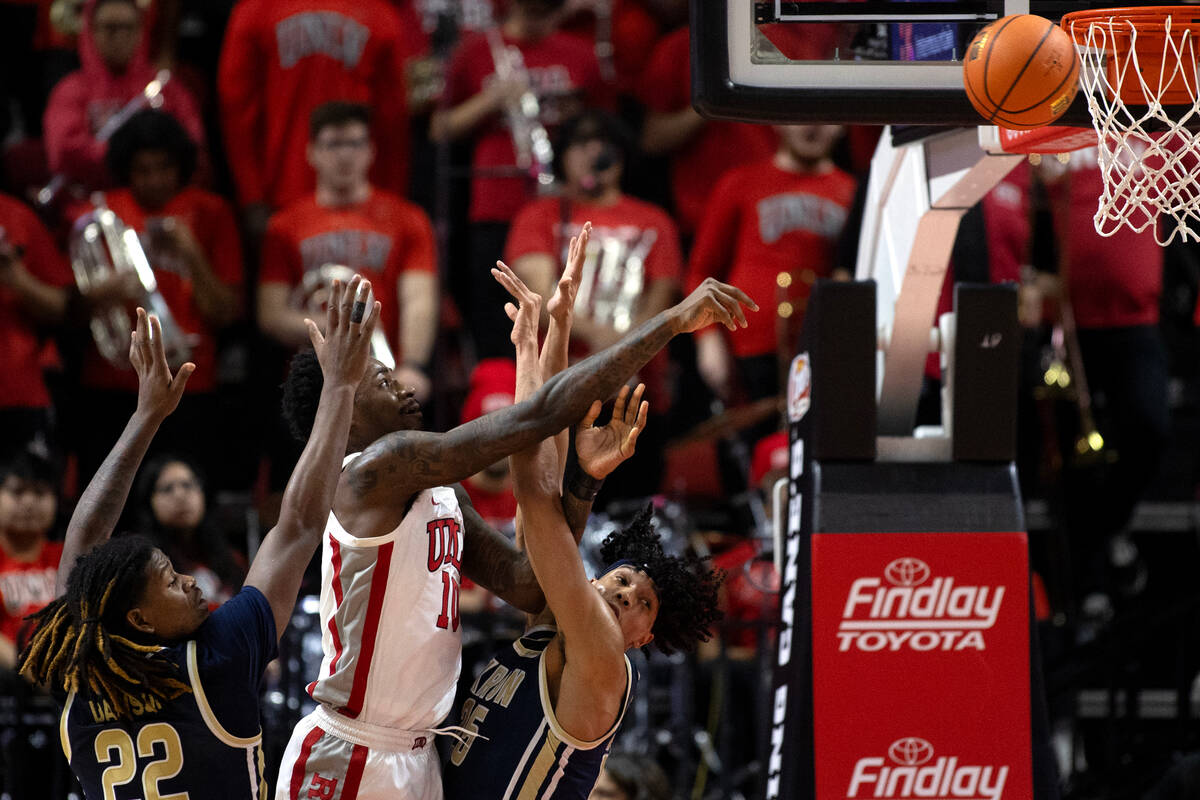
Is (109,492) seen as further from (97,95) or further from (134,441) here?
(97,95)

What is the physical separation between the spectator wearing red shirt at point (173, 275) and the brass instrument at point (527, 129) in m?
1.57

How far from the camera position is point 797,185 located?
322 inches

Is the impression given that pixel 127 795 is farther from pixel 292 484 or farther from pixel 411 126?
pixel 411 126

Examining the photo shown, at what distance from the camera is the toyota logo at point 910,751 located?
523 cm

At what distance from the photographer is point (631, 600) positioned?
432 centimetres

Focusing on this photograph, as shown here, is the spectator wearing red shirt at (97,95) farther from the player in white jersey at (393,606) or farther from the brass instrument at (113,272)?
the player in white jersey at (393,606)

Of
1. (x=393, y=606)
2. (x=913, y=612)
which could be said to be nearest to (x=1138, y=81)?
(x=913, y=612)

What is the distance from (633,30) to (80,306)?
139 inches

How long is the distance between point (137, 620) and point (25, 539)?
3470 millimetres

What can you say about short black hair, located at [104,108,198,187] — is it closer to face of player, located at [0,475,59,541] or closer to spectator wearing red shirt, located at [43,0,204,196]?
spectator wearing red shirt, located at [43,0,204,196]

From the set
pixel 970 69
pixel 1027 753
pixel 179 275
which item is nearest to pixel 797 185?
pixel 179 275

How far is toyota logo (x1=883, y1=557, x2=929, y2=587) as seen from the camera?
5.31 m

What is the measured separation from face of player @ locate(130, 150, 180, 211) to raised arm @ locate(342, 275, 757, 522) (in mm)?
4313

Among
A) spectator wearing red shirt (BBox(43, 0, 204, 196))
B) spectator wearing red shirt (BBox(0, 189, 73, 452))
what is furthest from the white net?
spectator wearing red shirt (BBox(0, 189, 73, 452))
